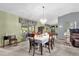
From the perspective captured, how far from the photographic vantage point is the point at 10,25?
2920 millimetres

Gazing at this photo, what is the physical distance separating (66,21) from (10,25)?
5.10 ft

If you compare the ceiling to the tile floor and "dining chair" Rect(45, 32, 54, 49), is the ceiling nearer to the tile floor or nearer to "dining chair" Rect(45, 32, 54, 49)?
"dining chair" Rect(45, 32, 54, 49)

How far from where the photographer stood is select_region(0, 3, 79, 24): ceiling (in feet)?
9.11

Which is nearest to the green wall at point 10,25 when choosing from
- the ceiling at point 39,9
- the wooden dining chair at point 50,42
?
the ceiling at point 39,9

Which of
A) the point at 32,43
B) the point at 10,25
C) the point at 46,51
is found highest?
the point at 10,25

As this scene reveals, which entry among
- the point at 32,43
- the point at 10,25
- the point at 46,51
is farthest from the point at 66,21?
the point at 10,25

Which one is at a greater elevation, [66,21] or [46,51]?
[66,21]

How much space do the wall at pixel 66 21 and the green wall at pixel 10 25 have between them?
1137 mm

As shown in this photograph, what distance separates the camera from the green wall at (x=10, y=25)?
2.85 m

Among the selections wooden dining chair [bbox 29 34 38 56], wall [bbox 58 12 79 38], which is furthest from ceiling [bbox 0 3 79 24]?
wooden dining chair [bbox 29 34 38 56]

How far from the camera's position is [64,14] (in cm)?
A: 276

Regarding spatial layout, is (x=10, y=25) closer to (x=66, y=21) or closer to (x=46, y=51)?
(x=46, y=51)

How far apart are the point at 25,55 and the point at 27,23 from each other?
90 centimetres

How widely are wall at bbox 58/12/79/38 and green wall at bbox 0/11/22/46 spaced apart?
1.14 m
